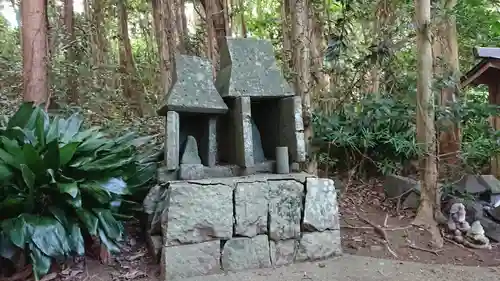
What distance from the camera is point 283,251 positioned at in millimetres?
2770

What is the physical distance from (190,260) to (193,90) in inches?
45.7

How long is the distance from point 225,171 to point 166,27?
375 cm

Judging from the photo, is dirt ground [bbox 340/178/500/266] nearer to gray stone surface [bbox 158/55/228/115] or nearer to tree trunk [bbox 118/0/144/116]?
gray stone surface [bbox 158/55/228/115]

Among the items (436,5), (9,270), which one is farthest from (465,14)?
(9,270)

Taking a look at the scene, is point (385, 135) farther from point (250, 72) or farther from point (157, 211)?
point (157, 211)

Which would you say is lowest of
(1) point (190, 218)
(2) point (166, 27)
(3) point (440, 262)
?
(3) point (440, 262)

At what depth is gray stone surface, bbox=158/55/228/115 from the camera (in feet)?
8.93

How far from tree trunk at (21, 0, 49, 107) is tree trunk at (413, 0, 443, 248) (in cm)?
334

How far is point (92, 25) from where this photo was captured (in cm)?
678

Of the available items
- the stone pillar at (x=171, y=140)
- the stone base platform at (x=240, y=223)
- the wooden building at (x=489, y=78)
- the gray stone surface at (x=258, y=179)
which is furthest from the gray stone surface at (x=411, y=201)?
the stone pillar at (x=171, y=140)

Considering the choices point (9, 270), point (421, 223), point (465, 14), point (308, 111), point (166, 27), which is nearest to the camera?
point (9, 270)

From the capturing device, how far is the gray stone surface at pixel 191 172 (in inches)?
107

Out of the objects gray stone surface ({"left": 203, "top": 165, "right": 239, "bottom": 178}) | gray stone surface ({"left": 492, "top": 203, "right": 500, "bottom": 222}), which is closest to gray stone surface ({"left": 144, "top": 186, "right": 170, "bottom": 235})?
gray stone surface ({"left": 203, "top": 165, "right": 239, "bottom": 178})

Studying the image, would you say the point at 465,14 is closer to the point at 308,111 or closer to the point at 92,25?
the point at 308,111
